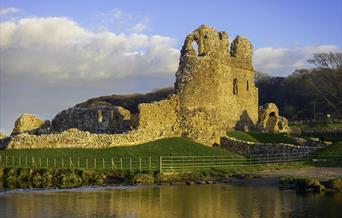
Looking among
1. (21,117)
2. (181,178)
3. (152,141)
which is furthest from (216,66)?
(181,178)

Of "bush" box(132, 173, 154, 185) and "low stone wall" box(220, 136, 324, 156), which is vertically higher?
"low stone wall" box(220, 136, 324, 156)

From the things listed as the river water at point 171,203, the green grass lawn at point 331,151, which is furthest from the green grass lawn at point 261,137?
the river water at point 171,203

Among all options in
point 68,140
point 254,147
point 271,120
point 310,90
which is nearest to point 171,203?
point 68,140

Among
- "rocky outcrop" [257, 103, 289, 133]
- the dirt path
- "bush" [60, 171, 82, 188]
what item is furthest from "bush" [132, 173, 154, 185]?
"rocky outcrop" [257, 103, 289, 133]

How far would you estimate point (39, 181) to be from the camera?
33.4m

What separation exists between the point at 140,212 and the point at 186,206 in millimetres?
Answer: 2185

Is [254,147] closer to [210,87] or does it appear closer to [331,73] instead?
[210,87]

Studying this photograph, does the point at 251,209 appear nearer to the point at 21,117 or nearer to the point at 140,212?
the point at 140,212

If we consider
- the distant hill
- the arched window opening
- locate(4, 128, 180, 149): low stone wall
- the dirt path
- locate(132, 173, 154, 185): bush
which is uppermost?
the distant hill

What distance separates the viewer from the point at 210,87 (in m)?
53.2

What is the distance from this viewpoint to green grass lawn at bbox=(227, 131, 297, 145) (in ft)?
168

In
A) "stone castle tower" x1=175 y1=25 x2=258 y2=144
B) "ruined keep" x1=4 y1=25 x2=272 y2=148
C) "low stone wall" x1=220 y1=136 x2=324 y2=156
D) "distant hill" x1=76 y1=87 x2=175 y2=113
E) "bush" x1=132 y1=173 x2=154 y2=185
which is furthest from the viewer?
"distant hill" x1=76 y1=87 x2=175 y2=113

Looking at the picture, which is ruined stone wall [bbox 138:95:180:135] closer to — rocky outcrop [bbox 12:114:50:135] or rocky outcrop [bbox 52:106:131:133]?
rocky outcrop [bbox 52:106:131:133]

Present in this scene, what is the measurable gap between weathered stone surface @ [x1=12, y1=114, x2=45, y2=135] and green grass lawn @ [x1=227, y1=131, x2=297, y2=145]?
16679 mm
